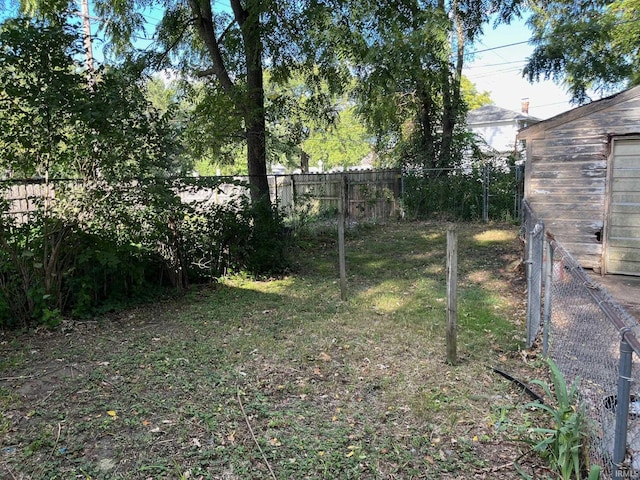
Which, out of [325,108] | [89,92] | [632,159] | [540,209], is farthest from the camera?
[325,108]

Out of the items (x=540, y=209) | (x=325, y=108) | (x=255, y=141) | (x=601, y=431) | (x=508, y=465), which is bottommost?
(x=508, y=465)

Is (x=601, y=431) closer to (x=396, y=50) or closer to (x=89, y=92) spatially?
(x=89, y=92)

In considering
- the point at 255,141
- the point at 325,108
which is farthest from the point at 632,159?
the point at 255,141

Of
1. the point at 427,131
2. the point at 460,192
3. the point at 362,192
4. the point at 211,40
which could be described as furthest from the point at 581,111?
the point at 427,131

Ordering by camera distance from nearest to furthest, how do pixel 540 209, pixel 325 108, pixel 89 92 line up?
pixel 89 92 → pixel 540 209 → pixel 325 108

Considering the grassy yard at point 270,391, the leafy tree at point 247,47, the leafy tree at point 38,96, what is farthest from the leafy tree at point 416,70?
the leafy tree at point 38,96

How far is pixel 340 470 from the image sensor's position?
265 centimetres

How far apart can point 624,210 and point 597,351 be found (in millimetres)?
4497

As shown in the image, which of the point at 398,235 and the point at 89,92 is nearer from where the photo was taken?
the point at 89,92

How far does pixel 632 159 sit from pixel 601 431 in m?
5.93

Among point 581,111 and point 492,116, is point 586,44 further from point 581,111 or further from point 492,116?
point 492,116

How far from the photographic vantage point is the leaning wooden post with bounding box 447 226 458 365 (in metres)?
4.01

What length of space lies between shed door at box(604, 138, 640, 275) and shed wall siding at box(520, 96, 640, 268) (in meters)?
0.11

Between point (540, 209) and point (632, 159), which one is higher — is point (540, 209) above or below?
below
